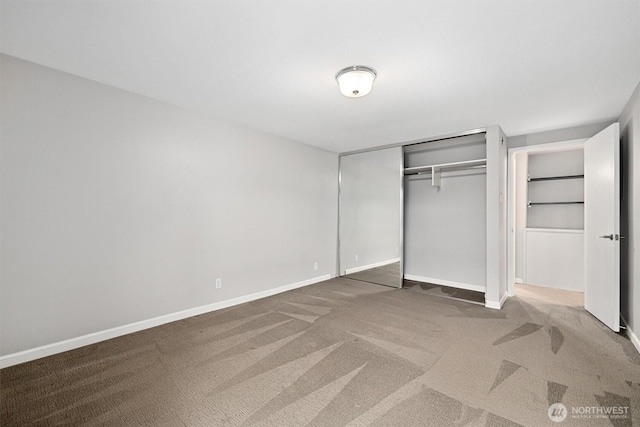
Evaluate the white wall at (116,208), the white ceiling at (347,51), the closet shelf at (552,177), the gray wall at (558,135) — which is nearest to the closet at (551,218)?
the closet shelf at (552,177)

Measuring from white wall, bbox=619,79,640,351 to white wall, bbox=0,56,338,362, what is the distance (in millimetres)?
4082

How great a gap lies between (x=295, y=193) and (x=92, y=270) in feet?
9.23

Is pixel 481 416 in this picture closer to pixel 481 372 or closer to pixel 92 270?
pixel 481 372

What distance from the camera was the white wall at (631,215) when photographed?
2.71m

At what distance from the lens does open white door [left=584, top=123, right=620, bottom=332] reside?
119 inches

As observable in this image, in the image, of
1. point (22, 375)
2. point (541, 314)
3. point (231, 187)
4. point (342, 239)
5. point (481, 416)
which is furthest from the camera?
point (342, 239)

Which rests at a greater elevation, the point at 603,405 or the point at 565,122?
the point at 565,122

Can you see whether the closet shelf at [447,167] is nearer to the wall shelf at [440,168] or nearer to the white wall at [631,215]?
the wall shelf at [440,168]

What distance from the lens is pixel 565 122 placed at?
3662mm

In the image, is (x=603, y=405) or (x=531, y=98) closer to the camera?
(x=603, y=405)

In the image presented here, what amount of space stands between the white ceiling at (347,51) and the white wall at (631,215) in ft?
0.80

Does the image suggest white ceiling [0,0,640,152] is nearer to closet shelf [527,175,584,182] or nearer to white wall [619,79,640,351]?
white wall [619,79,640,351]

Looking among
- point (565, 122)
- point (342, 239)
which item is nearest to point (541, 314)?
point (565, 122)

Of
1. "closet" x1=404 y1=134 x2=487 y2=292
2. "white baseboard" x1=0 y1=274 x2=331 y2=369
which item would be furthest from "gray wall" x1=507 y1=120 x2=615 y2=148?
"white baseboard" x1=0 y1=274 x2=331 y2=369
